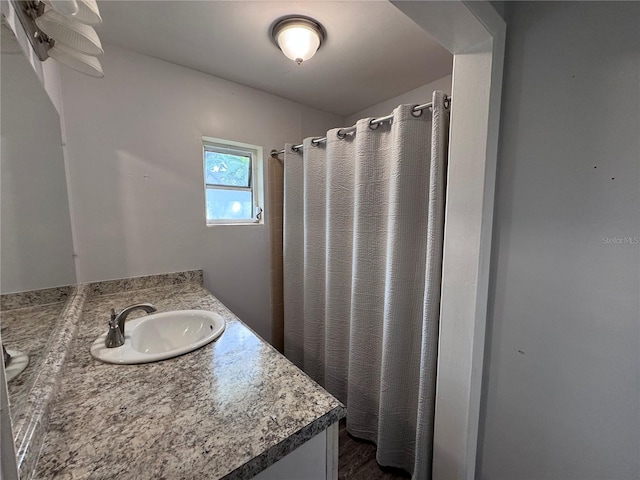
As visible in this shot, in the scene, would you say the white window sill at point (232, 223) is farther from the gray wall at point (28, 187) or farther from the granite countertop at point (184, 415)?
the granite countertop at point (184, 415)

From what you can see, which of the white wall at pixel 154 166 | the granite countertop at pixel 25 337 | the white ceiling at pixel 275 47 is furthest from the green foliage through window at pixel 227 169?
the granite countertop at pixel 25 337

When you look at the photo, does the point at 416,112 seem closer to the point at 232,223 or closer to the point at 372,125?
the point at 372,125

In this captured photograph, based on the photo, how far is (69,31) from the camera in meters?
0.84

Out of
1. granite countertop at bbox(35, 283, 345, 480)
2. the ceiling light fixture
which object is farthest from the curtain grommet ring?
granite countertop at bbox(35, 283, 345, 480)

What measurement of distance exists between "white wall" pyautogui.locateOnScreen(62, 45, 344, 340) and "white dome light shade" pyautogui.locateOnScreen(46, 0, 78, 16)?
899mm

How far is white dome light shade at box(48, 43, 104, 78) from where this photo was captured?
0.89 m

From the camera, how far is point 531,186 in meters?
0.81

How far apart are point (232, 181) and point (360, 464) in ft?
6.55

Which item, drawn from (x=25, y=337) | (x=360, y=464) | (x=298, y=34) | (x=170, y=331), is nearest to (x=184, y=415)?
(x=25, y=337)

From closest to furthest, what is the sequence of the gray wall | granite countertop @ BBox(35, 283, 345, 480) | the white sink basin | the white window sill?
granite countertop @ BBox(35, 283, 345, 480)
the gray wall
the white sink basin
the white window sill

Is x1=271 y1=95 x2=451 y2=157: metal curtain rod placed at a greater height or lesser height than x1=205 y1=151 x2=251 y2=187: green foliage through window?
greater

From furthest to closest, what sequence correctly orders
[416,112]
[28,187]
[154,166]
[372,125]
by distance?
[154,166]
[372,125]
[416,112]
[28,187]

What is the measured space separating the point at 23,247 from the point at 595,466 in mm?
1763

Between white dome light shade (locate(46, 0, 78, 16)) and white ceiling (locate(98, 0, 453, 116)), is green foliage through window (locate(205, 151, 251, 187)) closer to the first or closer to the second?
white ceiling (locate(98, 0, 453, 116))
